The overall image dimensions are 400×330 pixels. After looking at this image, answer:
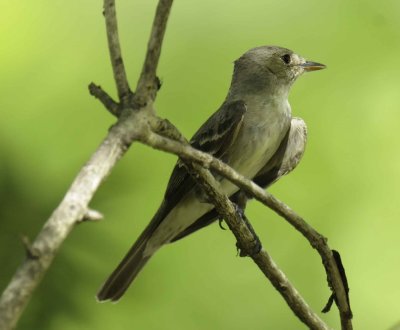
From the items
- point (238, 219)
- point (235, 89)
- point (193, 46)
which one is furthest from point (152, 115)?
point (235, 89)

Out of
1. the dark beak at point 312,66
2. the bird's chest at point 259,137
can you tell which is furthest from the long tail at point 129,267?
the dark beak at point 312,66

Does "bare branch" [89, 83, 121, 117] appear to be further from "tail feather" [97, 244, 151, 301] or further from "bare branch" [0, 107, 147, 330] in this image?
"tail feather" [97, 244, 151, 301]

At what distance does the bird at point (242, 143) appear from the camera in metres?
2.08

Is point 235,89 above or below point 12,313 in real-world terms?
above

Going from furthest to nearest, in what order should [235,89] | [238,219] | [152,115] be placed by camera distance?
[235,89] < [238,219] < [152,115]

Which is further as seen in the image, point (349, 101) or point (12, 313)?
point (349, 101)

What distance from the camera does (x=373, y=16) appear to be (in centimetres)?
213

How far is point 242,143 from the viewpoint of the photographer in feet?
7.43

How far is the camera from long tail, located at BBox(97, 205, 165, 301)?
2.00 meters

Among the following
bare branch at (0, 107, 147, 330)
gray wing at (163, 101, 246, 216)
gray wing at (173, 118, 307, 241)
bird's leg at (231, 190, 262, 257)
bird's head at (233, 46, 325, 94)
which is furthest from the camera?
bird's head at (233, 46, 325, 94)

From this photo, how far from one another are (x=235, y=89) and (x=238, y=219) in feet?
2.58

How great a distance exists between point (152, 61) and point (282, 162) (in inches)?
46.7

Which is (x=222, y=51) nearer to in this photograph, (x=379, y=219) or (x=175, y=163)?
(x=175, y=163)

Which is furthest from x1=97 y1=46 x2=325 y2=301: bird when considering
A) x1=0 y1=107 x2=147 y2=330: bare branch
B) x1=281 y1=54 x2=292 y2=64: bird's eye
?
x1=0 y1=107 x2=147 y2=330: bare branch
